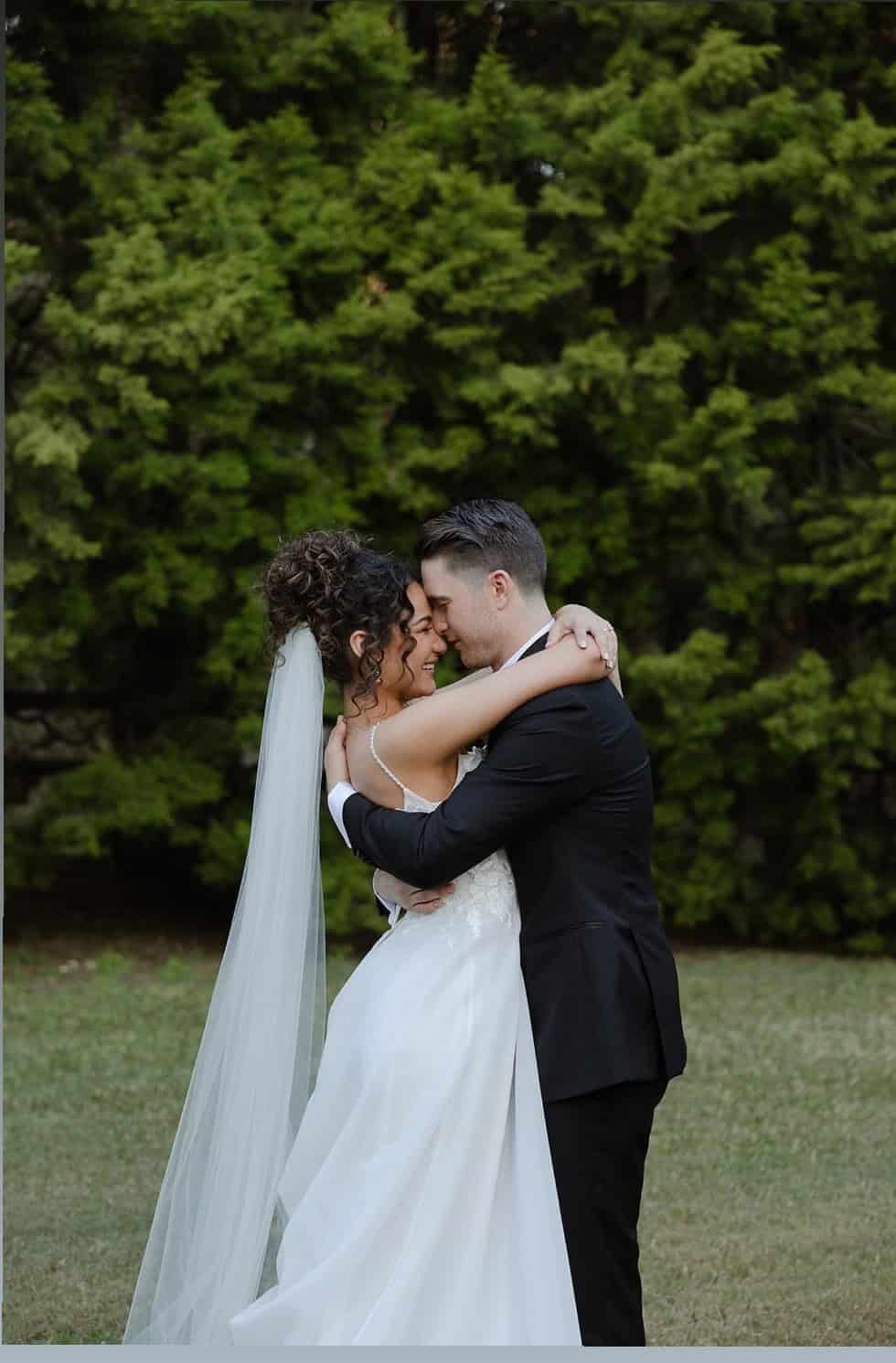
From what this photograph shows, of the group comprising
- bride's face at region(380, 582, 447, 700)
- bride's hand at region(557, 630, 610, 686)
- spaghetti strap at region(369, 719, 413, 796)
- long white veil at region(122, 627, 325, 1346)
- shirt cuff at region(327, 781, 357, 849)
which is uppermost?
bride's hand at region(557, 630, 610, 686)

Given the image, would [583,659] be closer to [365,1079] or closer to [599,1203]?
[365,1079]

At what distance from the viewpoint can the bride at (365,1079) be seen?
10.5 feet

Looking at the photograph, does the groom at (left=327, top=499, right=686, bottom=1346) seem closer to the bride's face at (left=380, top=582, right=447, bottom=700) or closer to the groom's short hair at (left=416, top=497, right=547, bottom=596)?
the groom's short hair at (left=416, top=497, right=547, bottom=596)

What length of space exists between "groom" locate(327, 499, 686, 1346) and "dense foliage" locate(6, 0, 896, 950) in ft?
23.5

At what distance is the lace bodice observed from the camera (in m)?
3.31

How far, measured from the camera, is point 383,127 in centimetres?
1112

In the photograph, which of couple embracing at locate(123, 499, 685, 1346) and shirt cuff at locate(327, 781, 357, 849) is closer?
couple embracing at locate(123, 499, 685, 1346)

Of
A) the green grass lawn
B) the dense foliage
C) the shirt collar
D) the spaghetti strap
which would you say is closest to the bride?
the spaghetti strap

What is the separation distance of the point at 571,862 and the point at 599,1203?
658 millimetres

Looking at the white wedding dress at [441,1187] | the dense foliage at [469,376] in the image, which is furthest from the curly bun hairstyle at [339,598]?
the dense foliage at [469,376]

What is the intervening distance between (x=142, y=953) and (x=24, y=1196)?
522 cm

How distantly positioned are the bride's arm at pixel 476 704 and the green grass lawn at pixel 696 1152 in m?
2.21

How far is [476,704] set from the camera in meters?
3.20

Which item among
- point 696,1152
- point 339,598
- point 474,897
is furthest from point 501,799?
point 696,1152
